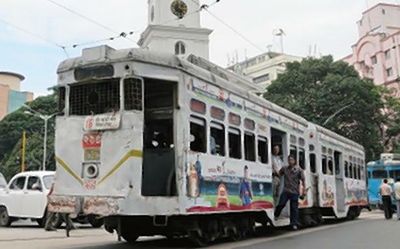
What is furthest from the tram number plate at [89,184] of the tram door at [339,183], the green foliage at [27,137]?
the green foliage at [27,137]

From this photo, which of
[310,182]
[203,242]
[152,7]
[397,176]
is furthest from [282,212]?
[152,7]

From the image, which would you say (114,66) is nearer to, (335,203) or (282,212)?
(282,212)

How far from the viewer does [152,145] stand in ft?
29.4

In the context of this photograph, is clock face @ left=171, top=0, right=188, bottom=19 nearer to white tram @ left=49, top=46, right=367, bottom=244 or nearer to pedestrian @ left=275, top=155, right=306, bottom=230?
pedestrian @ left=275, top=155, right=306, bottom=230

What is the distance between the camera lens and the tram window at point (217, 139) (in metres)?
9.32

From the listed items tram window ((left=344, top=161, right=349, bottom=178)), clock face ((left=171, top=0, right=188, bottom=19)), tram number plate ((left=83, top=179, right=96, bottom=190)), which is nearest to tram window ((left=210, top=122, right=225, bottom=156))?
tram number plate ((left=83, top=179, right=96, bottom=190))

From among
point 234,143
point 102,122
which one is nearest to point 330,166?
point 234,143

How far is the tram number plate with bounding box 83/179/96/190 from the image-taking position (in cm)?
813

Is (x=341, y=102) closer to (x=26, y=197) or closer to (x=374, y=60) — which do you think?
(x=26, y=197)

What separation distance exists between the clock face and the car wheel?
31.5 metres

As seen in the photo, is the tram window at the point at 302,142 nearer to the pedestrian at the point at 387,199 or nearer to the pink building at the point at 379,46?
the pedestrian at the point at 387,199

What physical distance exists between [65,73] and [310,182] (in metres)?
8.12

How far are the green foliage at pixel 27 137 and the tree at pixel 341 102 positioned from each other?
24.7 metres

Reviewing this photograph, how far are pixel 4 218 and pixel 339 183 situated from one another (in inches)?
431
